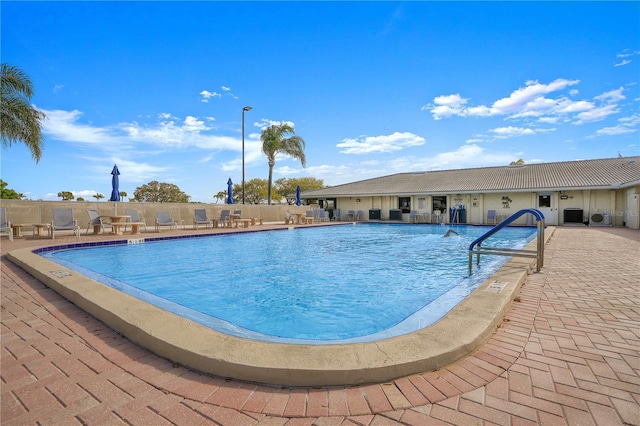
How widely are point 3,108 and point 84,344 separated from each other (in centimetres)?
1569

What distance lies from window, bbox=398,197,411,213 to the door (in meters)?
7.82

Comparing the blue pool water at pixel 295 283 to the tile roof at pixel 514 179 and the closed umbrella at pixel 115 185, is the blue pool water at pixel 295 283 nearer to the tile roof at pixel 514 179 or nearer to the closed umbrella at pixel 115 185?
the closed umbrella at pixel 115 185

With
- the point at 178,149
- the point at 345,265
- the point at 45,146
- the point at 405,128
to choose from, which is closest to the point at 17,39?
the point at 45,146

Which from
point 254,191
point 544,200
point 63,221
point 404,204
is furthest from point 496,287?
point 254,191

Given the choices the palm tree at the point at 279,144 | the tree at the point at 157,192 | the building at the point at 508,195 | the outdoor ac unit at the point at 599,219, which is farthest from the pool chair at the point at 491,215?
the tree at the point at 157,192

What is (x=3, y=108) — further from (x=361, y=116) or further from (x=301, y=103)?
(x=361, y=116)

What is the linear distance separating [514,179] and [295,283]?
20.0 m

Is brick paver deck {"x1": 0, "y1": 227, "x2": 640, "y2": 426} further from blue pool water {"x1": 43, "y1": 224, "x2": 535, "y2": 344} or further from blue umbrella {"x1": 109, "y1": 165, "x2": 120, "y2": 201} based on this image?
blue umbrella {"x1": 109, "y1": 165, "x2": 120, "y2": 201}

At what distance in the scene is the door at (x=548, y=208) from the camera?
57.3 ft

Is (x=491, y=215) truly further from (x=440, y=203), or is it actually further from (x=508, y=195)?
(x=440, y=203)

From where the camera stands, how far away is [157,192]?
121 ft

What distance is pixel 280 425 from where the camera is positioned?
1440 millimetres

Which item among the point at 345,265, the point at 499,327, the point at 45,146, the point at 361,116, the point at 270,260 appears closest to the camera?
the point at 499,327

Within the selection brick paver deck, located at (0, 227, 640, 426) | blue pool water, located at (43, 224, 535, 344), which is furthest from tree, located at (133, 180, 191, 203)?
brick paver deck, located at (0, 227, 640, 426)
